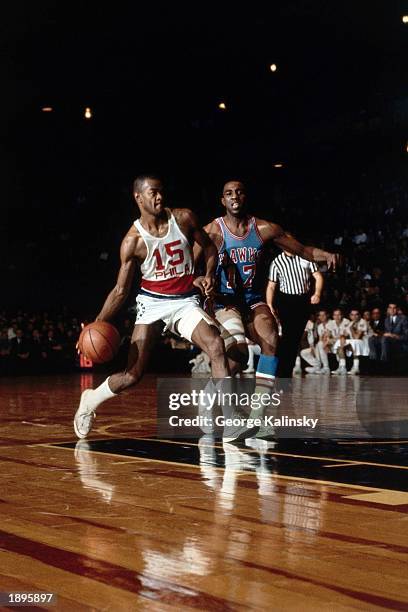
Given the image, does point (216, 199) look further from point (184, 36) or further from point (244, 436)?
point (244, 436)

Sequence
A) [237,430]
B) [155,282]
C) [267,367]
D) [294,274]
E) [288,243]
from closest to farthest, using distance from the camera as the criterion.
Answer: [237,430] < [155,282] < [267,367] < [288,243] < [294,274]

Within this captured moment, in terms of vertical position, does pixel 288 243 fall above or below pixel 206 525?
above

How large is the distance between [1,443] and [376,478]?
3.03 metres

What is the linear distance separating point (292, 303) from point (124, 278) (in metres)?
3.19

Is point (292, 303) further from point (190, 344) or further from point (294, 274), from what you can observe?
point (190, 344)

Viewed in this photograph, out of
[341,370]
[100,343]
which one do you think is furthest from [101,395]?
[341,370]

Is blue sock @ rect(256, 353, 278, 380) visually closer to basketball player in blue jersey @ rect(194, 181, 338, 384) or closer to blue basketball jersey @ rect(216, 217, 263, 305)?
basketball player in blue jersey @ rect(194, 181, 338, 384)

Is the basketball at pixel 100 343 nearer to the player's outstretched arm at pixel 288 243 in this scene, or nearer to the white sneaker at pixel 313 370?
the player's outstretched arm at pixel 288 243

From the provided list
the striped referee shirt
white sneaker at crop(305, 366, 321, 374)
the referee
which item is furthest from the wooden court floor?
white sneaker at crop(305, 366, 321, 374)

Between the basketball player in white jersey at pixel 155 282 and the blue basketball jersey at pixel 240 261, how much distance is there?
516 millimetres

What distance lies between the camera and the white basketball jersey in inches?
274

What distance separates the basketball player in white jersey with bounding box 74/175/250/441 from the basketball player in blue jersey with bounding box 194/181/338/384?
0.54 meters

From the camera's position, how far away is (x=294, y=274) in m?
10.0

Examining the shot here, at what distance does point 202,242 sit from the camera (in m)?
7.15
